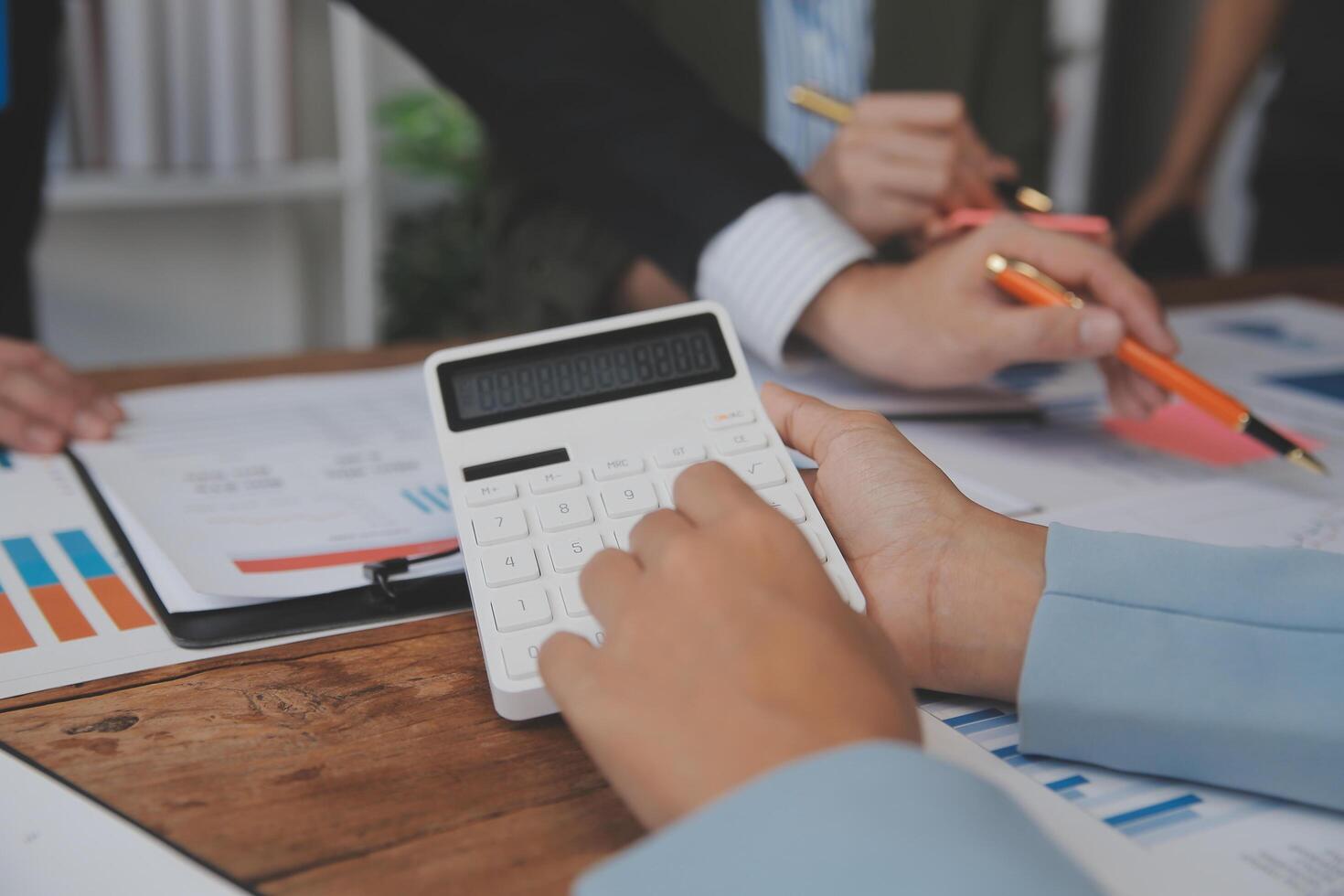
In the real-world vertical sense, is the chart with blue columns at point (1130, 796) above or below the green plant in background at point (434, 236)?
above

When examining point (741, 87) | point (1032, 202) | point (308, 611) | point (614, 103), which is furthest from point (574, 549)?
point (741, 87)

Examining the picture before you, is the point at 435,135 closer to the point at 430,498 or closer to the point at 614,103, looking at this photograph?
the point at 614,103

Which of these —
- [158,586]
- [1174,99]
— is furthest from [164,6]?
[1174,99]

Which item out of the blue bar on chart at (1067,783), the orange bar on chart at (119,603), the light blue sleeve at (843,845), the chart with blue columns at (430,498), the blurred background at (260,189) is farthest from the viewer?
the blurred background at (260,189)

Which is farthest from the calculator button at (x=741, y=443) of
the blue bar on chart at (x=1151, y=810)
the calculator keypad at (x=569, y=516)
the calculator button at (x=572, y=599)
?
the blue bar on chart at (x=1151, y=810)

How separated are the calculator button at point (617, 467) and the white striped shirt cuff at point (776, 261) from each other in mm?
337

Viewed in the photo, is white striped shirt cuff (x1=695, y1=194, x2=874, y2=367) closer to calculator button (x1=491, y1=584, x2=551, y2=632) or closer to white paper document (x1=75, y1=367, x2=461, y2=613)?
white paper document (x1=75, y1=367, x2=461, y2=613)

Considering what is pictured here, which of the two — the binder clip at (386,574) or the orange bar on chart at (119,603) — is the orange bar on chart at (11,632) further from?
the binder clip at (386,574)

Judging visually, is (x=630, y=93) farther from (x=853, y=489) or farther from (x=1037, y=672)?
(x=1037, y=672)

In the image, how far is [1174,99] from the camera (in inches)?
108

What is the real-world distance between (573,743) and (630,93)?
0.60 meters

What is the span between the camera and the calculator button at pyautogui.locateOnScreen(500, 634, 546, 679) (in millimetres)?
395

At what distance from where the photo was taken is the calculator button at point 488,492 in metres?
0.46

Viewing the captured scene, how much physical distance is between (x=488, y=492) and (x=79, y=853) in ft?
0.64
